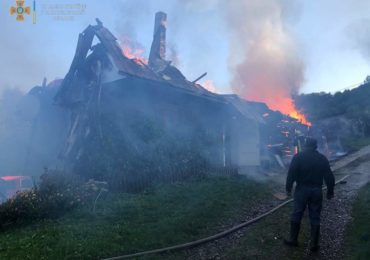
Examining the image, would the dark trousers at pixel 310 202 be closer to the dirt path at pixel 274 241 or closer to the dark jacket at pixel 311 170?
the dark jacket at pixel 311 170

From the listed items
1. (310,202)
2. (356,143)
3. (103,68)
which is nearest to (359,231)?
(310,202)

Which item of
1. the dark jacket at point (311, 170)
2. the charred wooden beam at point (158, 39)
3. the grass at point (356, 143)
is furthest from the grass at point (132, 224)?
the grass at point (356, 143)

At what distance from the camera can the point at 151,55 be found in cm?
2309

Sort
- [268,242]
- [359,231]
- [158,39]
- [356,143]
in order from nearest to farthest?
[268,242] < [359,231] < [158,39] < [356,143]

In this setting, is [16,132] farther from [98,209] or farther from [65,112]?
[98,209]

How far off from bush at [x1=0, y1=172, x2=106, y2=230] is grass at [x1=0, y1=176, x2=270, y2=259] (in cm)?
42

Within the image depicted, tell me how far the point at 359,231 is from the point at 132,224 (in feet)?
17.3

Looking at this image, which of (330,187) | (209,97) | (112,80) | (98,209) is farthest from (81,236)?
(209,97)

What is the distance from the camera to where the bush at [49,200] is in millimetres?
8867

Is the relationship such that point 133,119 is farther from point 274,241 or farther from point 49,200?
point 274,241

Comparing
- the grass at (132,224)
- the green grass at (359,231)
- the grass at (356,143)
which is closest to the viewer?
the green grass at (359,231)

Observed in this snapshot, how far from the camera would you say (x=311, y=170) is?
7078 mm

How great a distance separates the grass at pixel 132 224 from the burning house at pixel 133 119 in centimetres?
174

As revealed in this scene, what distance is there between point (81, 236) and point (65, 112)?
13474 mm
